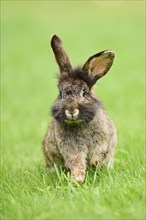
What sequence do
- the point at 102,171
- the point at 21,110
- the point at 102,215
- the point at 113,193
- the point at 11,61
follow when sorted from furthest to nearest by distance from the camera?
the point at 11,61 < the point at 21,110 < the point at 102,171 < the point at 113,193 < the point at 102,215

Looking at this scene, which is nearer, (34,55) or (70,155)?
(70,155)

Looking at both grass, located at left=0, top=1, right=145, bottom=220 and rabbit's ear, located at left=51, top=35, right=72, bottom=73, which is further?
rabbit's ear, located at left=51, top=35, right=72, bottom=73

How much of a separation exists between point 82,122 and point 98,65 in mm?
676

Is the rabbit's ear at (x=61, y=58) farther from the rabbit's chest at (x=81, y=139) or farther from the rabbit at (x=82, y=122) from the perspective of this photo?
the rabbit's chest at (x=81, y=139)

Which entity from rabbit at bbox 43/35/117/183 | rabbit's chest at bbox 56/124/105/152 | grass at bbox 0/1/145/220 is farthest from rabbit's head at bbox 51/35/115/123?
grass at bbox 0/1/145/220

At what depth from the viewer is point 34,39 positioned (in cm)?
2480

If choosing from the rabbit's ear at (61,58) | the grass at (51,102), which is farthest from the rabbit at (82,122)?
the grass at (51,102)

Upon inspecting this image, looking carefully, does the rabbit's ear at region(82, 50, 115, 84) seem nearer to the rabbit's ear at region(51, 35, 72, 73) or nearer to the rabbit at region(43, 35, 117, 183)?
the rabbit at region(43, 35, 117, 183)

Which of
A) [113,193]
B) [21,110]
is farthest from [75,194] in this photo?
[21,110]

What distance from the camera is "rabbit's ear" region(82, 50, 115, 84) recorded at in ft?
22.0

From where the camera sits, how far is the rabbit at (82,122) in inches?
255

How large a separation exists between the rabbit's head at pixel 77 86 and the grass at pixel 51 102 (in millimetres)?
593

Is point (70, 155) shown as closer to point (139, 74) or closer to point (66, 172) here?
point (66, 172)

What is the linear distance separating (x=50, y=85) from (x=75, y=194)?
36.1ft
